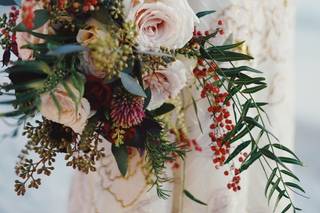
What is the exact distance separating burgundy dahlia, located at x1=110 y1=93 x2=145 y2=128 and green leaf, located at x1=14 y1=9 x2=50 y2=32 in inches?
4.7

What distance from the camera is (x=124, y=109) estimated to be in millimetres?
669

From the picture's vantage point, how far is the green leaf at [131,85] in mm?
638

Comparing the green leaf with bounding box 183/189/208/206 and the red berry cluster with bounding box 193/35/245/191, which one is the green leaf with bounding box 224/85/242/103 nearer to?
the red berry cluster with bounding box 193/35/245/191

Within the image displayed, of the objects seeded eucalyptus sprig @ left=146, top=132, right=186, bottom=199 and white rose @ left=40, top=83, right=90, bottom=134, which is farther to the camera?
seeded eucalyptus sprig @ left=146, top=132, right=186, bottom=199

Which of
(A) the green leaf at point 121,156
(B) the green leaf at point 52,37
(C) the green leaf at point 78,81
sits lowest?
(A) the green leaf at point 121,156

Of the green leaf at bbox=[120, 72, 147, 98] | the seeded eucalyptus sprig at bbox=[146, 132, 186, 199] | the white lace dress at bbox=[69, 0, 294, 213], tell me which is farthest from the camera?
the white lace dress at bbox=[69, 0, 294, 213]

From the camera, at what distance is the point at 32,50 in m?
0.64

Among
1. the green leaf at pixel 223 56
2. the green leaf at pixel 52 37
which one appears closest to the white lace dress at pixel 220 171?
the green leaf at pixel 223 56

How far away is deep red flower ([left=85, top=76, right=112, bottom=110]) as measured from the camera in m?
0.66

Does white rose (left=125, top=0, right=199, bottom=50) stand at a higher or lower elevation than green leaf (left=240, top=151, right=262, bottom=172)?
higher

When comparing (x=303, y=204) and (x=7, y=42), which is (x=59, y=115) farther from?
(x=303, y=204)

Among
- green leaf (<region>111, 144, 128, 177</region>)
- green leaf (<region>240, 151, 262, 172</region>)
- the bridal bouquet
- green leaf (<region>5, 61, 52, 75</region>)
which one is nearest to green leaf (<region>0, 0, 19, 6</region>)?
→ the bridal bouquet

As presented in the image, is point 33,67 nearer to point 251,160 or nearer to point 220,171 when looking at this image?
point 251,160

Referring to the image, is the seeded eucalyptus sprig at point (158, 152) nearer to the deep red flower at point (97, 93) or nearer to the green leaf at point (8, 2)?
the deep red flower at point (97, 93)
